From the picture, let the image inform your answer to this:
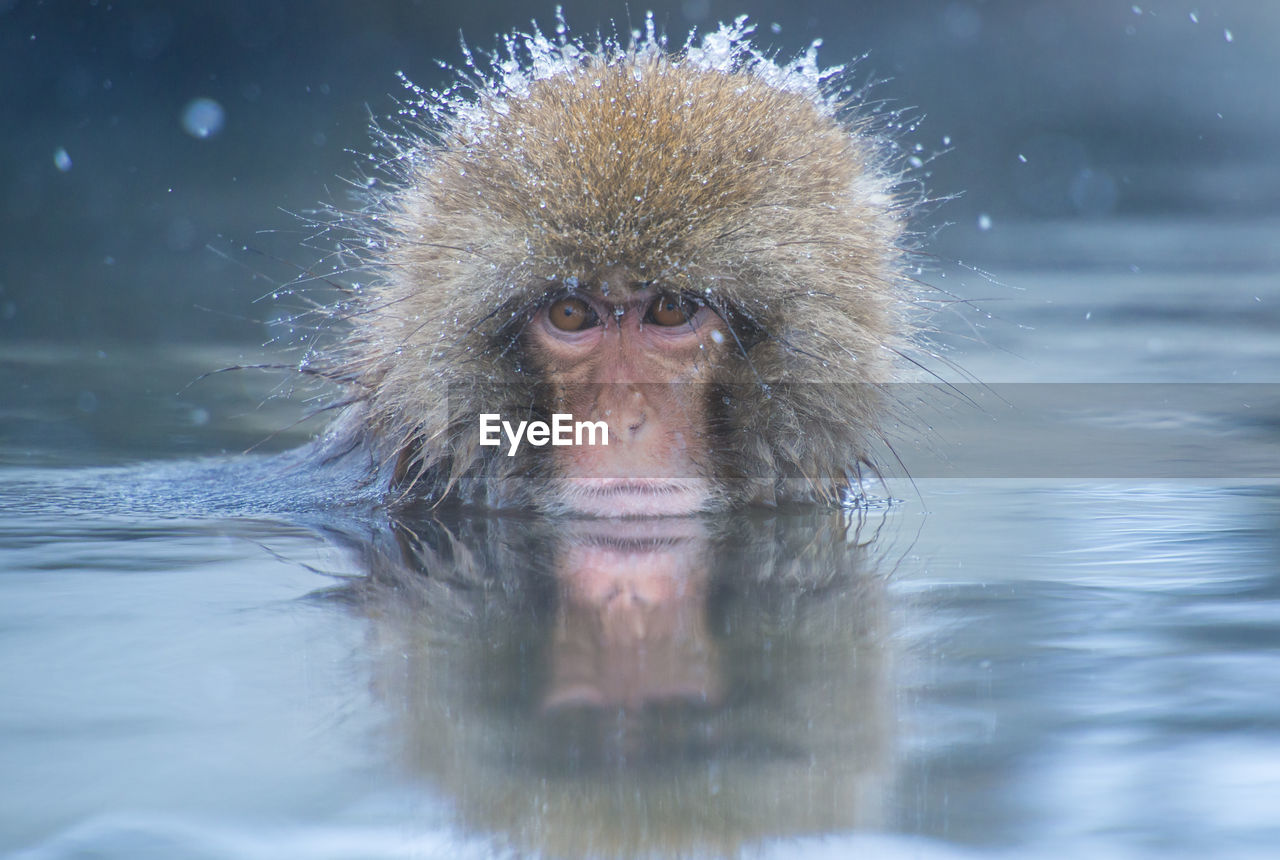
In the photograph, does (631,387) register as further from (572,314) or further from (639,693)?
(639,693)

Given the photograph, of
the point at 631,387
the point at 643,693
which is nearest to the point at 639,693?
the point at 643,693

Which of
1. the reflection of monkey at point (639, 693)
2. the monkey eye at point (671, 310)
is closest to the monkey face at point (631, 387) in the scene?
the monkey eye at point (671, 310)

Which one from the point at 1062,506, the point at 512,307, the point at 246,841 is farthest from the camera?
the point at 1062,506

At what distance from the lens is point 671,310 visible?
95.0 inches

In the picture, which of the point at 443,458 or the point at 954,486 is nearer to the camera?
the point at 443,458

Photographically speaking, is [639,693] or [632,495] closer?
[639,693]

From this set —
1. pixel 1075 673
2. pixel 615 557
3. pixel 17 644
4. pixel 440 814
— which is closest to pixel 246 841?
pixel 440 814

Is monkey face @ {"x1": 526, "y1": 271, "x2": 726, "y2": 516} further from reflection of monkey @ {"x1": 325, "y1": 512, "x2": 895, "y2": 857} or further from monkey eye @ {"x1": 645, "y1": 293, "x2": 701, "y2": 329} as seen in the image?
reflection of monkey @ {"x1": 325, "y1": 512, "x2": 895, "y2": 857}

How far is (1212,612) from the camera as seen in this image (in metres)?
1.52

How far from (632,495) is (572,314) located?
1.26ft

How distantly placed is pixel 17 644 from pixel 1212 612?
1446 millimetres

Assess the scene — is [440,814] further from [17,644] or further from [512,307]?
[512,307]

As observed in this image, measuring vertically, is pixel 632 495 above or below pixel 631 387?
below

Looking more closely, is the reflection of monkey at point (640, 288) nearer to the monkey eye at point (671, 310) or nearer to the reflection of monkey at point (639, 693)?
the monkey eye at point (671, 310)
